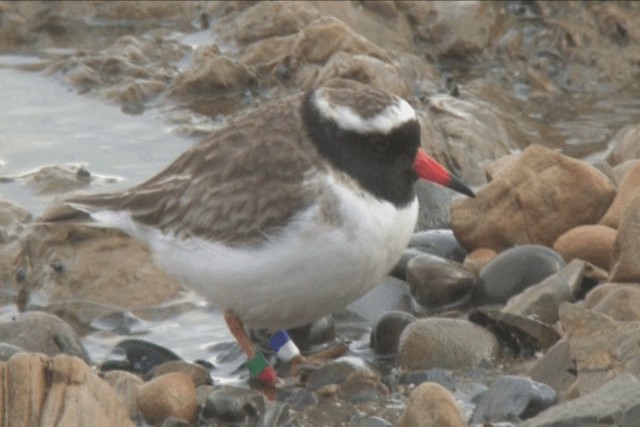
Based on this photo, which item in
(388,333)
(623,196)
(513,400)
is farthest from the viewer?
(623,196)

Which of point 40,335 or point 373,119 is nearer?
point 373,119

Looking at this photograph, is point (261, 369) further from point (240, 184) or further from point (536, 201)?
point (536, 201)

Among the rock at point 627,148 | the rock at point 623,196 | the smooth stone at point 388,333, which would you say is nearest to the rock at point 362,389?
the smooth stone at point 388,333

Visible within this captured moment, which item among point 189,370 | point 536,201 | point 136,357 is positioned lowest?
point 136,357

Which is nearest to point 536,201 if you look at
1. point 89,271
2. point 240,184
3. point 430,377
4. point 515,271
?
point 515,271

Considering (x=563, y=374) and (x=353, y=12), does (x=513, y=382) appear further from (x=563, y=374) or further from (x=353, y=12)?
(x=353, y=12)

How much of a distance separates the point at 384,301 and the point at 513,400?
176cm

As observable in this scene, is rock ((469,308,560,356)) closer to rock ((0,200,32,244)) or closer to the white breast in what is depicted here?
the white breast

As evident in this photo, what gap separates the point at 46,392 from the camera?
5.25 metres

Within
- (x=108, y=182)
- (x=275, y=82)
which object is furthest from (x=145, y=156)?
(x=275, y=82)

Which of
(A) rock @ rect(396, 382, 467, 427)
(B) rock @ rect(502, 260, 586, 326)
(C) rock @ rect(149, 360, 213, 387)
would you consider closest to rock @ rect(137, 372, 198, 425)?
(C) rock @ rect(149, 360, 213, 387)

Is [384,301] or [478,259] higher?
[478,259]

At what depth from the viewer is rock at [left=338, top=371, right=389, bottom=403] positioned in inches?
257

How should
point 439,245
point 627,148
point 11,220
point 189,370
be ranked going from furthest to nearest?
point 627,148
point 11,220
point 439,245
point 189,370
